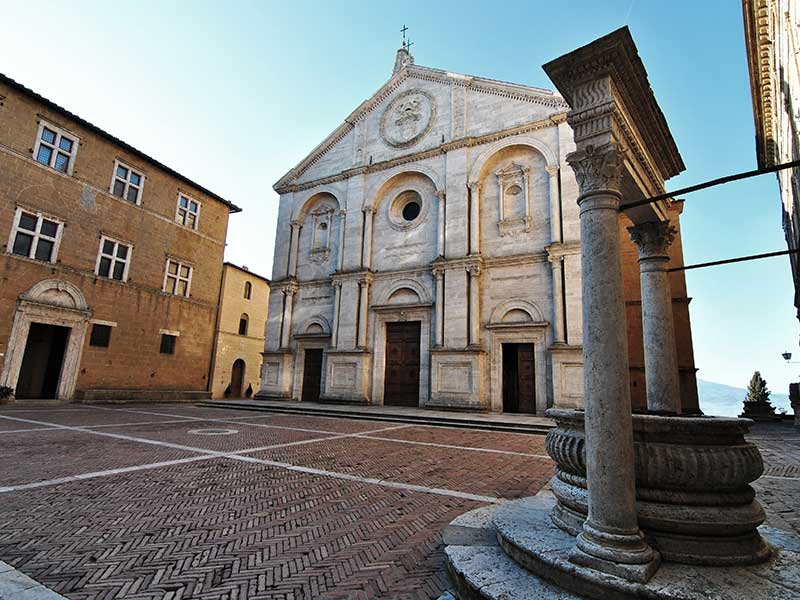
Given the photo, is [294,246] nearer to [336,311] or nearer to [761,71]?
[336,311]

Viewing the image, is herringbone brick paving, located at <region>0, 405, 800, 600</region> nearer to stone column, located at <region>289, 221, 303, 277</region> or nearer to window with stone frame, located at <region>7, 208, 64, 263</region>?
window with stone frame, located at <region>7, 208, 64, 263</region>

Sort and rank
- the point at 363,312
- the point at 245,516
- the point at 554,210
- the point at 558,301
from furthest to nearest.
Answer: the point at 363,312, the point at 554,210, the point at 558,301, the point at 245,516

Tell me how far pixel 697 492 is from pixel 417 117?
22.1 m

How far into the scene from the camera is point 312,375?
21828 millimetres

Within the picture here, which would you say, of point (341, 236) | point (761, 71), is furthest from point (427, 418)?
point (761, 71)

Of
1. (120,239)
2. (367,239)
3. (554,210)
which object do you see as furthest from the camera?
(367,239)

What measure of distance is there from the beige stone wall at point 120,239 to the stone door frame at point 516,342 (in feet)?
58.3

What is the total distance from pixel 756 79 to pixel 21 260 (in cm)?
2869

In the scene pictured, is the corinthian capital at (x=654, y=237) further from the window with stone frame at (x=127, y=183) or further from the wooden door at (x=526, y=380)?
the window with stone frame at (x=127, y=183)

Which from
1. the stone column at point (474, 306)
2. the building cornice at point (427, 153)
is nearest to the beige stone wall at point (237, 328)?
the building cornice at point (427, 153)

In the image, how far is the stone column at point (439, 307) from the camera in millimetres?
18094

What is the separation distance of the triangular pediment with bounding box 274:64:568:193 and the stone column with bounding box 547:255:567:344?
7.04m

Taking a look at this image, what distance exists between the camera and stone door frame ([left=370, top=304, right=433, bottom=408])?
60.2 ft

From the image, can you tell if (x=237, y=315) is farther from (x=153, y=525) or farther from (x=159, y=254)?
(x=153, y=525)
